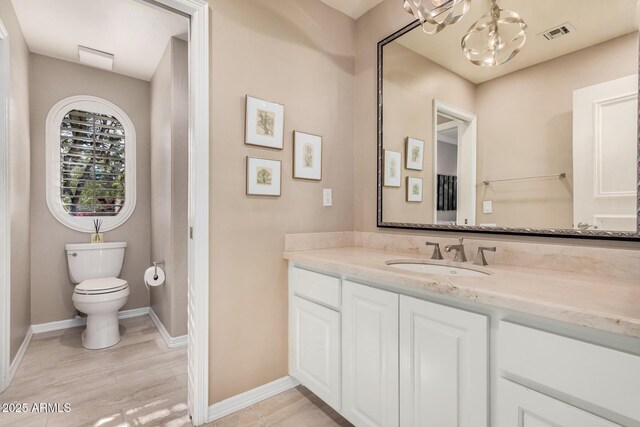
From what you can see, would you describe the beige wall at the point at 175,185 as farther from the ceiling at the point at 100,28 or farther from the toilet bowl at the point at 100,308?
the toilet bowl at the point at 100,308

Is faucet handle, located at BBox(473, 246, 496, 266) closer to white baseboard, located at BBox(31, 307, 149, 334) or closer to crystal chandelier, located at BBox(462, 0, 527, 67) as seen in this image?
crystal chandelier, located at BBox(462, 0, 527, 67)

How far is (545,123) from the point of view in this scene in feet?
4.29

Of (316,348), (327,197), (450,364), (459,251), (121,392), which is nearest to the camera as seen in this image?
→ (450,364)

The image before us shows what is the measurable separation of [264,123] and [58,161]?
2.39m

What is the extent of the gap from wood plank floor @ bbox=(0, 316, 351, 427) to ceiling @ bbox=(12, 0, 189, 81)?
231 centimetres

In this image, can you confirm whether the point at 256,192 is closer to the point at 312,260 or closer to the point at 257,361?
the point at 312,260

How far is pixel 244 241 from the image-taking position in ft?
5.65

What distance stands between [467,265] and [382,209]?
727mm

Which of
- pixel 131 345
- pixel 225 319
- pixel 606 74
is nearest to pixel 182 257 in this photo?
pixel 131 345

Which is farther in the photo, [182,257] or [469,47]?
[182,257]

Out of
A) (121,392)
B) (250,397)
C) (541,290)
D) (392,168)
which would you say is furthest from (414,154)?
(121,392)

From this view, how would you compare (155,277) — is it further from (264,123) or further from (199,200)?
(264,123)

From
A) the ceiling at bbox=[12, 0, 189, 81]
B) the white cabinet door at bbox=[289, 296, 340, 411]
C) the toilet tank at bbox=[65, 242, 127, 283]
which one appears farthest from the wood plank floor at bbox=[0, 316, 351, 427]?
the ceiling at bbox=[12, 0, 189, 81]

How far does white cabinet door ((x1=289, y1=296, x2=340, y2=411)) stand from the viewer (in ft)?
4.95
